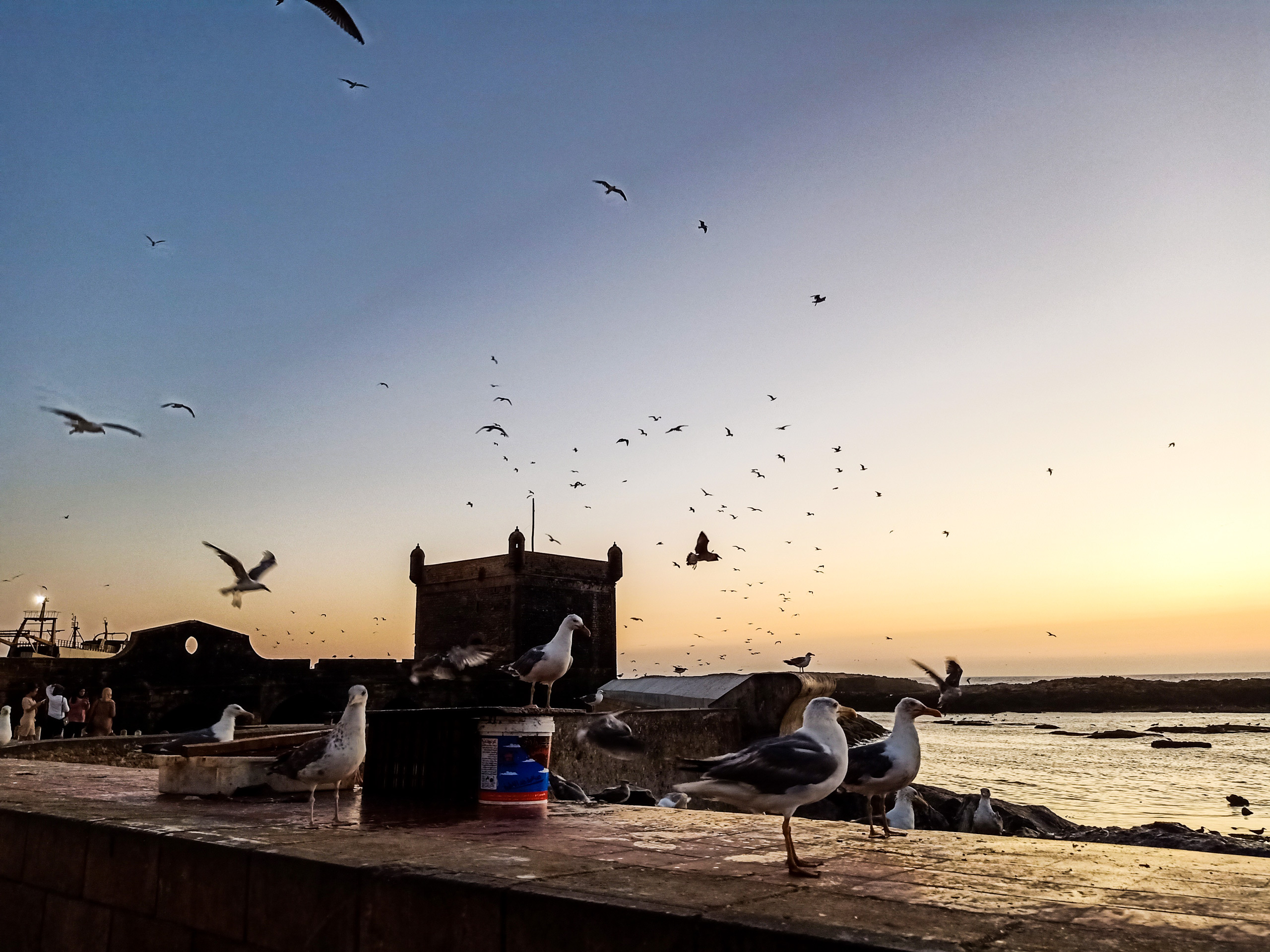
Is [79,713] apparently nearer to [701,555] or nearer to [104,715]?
[104,715]

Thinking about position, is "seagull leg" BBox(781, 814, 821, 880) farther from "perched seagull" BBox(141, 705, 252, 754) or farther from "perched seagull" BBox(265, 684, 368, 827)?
"perched seagull" BBox(141, 705, 252, 754)

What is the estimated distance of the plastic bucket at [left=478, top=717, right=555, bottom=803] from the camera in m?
5.84

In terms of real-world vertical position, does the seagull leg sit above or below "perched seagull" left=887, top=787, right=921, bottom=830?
above

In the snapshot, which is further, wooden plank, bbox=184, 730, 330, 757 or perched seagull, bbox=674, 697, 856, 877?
wooden plank, bbox=184, 730, 330, 757

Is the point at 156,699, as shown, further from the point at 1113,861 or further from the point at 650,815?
the point at 1113,861

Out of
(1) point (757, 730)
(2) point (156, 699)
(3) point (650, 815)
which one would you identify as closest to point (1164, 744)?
(1) point (757, 730)

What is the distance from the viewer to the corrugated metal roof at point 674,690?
58.9ft

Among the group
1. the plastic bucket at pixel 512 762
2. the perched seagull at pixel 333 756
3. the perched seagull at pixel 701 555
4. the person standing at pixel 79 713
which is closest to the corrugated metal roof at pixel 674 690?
the perched seagull at pixel 701 555

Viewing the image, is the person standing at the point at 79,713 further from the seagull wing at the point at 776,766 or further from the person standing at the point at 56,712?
the seagull wing at the point at 776,766

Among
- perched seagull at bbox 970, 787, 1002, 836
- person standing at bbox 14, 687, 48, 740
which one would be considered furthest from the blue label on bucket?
person standing at bbox 14, 687, 48, 740

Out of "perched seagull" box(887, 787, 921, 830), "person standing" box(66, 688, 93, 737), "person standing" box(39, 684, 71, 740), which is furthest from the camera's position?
"person standing" box(66, 688, 93, 737)

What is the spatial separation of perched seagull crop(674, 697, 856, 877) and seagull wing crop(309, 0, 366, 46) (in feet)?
18.5

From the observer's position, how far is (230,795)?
20.3ft

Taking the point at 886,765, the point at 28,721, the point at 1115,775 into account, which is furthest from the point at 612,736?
the point at 1115,775
